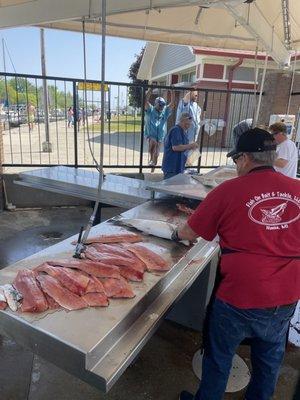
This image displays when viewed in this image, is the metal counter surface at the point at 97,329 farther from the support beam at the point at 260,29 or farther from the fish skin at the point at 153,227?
the support beam at the point at 260,29

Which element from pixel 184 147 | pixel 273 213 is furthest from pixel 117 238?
pixel 184 147

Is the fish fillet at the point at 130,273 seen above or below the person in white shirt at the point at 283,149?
below

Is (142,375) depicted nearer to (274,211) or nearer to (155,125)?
(274,211)

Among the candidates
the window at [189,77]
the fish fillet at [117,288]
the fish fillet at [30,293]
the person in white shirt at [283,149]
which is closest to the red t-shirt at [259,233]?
the fish fillet at [117,288]

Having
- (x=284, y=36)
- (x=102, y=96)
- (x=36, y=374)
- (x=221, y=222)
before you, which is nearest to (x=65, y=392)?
(x=36, y=374)

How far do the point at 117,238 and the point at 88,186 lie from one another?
193cm

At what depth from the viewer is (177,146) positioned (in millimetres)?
5043

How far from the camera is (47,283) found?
1767mm

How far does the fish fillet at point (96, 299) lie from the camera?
1.70 meters

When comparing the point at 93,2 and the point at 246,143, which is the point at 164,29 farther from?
the point at 246,143

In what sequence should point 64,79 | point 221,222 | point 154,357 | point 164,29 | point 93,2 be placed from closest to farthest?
point 221,222, point 154,357, point 93,2, point 164,29, point 64,79

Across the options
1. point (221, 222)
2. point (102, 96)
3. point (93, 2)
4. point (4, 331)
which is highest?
point (93, 2)

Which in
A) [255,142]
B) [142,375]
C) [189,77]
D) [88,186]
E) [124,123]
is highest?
[189,77]

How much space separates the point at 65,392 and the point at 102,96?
7.15ft
